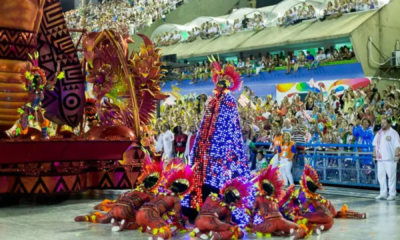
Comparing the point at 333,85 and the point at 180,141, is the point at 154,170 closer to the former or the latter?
the point at 180,141

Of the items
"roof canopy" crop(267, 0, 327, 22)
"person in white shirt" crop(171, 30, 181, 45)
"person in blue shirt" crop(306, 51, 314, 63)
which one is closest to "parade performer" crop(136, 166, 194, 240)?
"person in blue shirt" crop(306, 51, 314, 63)

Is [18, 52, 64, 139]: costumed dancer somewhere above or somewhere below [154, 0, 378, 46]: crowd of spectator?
below

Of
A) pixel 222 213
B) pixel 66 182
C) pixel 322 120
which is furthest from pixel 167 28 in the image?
pixel 222 213

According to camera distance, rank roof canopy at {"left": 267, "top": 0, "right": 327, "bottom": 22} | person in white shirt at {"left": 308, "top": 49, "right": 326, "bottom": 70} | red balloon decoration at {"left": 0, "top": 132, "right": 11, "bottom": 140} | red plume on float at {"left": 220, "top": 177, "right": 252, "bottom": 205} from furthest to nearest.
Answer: roof canopy at {"left": 267, "top": 0, "right": 327, "bottom": 22}, person in white shirt at {"left": 308, "top": 49, "right": 326, "bottom": 70}, red balloon decoration at {"left": 0, "top": 132, "right": 11, "bottom": 140}, red plume on float at {"left": 220, "top": 177, "right": 252, "bottom": 205}

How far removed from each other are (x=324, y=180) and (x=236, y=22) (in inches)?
569

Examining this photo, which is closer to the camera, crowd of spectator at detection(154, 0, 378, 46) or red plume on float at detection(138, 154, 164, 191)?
red plume on float at detection(138, 154, 164, 191)

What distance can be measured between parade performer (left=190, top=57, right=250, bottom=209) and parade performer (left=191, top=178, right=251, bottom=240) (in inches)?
15.6

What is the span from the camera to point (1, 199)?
10.2 m

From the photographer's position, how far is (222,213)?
262 inches

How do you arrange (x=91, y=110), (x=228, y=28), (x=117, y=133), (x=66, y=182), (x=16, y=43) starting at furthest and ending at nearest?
(x=228, y=28) < (x=91, y=110) < (x=117, y=133) < (x=66, y=182) < (x=16, y=43)

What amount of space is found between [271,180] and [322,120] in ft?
25.9

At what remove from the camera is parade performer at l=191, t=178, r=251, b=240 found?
649cm

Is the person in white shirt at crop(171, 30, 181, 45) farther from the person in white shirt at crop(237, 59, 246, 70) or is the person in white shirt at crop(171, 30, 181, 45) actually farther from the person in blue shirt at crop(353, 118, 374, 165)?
the person in blue shirt at crop(353, 118, 374, 165)

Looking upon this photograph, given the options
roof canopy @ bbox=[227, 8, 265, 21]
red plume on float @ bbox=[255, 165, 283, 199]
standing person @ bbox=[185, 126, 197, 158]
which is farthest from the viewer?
roof canopy @ bbox=[227, 8, 265, 21]
